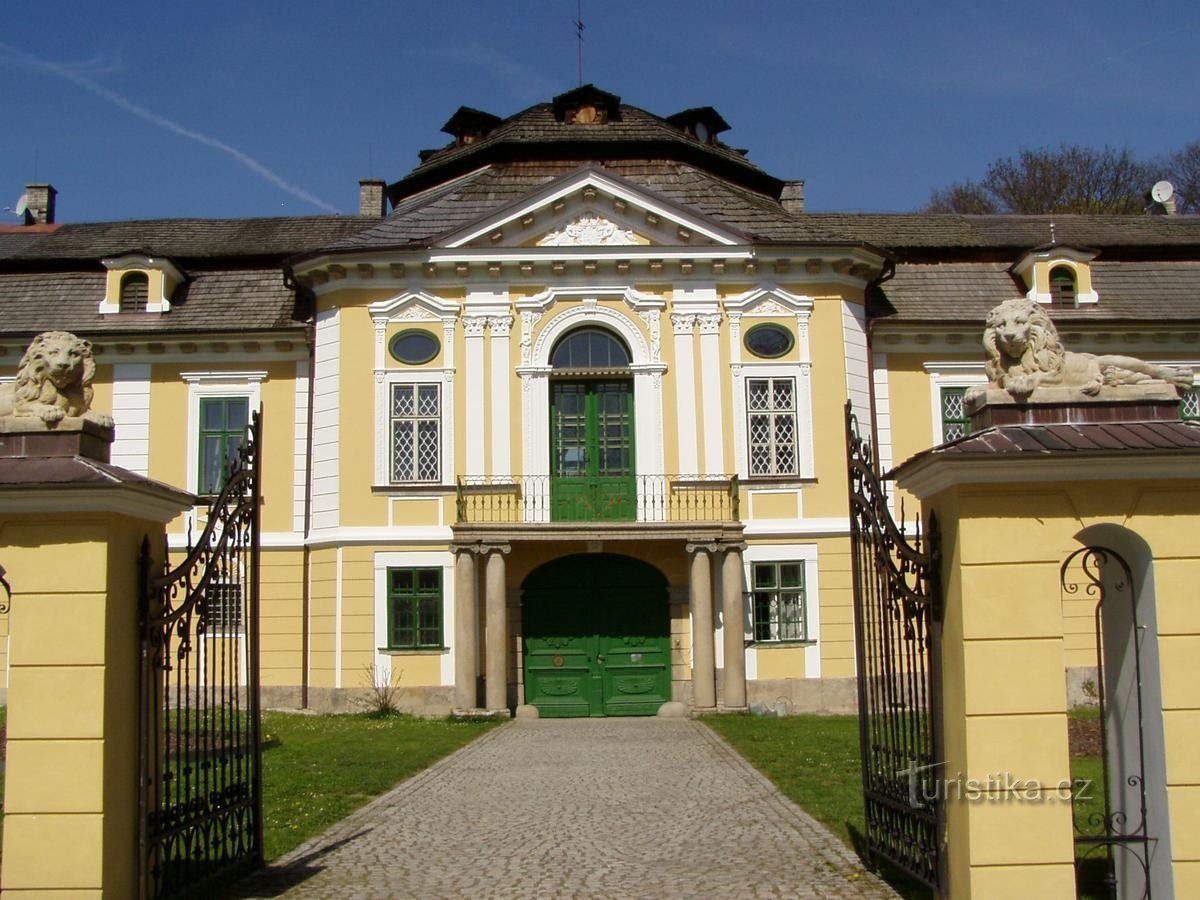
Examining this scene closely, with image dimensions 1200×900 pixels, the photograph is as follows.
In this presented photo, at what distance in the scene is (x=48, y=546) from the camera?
6906mm

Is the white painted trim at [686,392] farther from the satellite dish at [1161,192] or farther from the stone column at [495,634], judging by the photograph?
the satellite dish at [1161,192]

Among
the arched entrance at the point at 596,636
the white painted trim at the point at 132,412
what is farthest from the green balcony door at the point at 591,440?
the white painted trim at the point at 132,412

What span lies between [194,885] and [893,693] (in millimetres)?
4143

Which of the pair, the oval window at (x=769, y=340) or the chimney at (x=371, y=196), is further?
the chimney at (x=371, y=196)

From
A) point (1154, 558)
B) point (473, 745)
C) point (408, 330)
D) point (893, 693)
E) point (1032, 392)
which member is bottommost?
point (473, 745)

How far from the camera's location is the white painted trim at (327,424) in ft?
72.7

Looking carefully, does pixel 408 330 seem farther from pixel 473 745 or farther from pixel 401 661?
pixel 473 745

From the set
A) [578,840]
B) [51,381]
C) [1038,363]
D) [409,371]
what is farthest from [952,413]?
[51,381]

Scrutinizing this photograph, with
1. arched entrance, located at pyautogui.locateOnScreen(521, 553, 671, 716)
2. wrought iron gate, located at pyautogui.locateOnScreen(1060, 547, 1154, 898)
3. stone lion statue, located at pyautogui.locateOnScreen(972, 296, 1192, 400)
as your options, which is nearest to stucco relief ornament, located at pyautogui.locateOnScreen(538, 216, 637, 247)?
arched entrance, located at pyautogui.locateOnScreen(521, 553, 671, 716)

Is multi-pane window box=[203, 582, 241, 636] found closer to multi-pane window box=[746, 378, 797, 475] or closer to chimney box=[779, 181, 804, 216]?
multi-pane window box=[746, 378, 797, 475]

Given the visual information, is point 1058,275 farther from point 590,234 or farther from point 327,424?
point 327,424

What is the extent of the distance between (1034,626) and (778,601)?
1497cm

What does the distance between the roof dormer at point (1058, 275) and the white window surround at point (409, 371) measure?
10.3m

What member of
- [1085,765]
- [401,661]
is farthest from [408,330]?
[1085,765]
